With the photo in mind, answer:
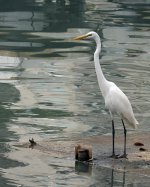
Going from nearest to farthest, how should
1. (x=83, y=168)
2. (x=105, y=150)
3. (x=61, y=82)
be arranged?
1. (x=83, y=168)
2. (x=105, y=150)
3. (x=61, y=82)

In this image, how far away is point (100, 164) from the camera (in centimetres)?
1198

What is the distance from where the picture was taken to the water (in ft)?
38.1

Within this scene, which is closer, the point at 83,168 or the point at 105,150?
the point at 83,168

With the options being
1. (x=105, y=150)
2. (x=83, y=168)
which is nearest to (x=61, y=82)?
(x=105, y=150)

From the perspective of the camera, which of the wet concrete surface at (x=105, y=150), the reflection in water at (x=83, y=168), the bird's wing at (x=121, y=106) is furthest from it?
the bird's wing at (x=121, y=106)

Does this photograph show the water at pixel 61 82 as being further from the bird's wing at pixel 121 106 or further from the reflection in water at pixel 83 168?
the bird's wing at pixel 121 106

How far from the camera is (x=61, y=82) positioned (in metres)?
18.9

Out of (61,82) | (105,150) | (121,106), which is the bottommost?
(61,82)

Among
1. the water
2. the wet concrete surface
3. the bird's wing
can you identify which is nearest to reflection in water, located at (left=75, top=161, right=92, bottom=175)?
the water

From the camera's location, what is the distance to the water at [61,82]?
11.6 metres

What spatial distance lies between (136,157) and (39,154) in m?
1.44

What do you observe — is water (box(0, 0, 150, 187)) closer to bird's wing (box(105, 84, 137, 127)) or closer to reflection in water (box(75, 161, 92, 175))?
reflection in water (box(75, 161, 92, 175))

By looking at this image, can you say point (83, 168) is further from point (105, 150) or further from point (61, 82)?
point (61, 82)

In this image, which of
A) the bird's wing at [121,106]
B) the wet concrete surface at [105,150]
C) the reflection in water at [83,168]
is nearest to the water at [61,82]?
the reflection in water at [83,168]
